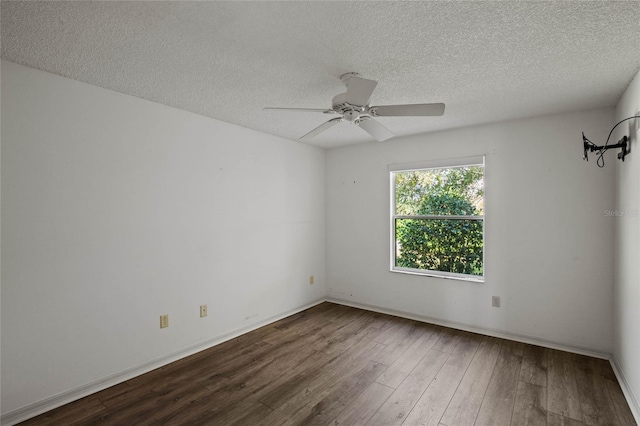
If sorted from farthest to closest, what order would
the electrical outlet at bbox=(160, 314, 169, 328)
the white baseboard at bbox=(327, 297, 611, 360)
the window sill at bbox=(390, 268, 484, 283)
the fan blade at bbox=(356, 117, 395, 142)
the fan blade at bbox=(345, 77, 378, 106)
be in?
1. the window sill at bbox=(390, 268, 484, 283)
2. the white baseboard at bbox=(327, 297, 611, 360)
3. the electrical outlet at bbox=(160, 314, 169, 328)
4. the fan blade at bbox=(356, 117, 395, 142)
5. the fan blade at bbox=(345, 77, 378, 106)

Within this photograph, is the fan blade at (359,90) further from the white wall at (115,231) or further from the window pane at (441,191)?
the window pane at (441,191)

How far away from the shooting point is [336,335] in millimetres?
3477

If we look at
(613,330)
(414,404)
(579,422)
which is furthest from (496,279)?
(414,404)

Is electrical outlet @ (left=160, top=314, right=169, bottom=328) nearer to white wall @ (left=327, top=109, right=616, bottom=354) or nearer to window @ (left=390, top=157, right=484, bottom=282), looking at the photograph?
white wall @ (left=327, top=109, right=616, bottom=354)

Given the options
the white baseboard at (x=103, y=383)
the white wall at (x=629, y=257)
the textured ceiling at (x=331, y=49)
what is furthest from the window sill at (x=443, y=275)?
the white baseboard at (x=103, y=383)

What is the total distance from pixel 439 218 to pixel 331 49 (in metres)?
2.72

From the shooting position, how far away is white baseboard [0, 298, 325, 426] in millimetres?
2066

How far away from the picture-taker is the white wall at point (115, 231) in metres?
2.09

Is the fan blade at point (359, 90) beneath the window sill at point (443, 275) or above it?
above

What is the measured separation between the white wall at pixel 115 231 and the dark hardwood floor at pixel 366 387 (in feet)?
1.20

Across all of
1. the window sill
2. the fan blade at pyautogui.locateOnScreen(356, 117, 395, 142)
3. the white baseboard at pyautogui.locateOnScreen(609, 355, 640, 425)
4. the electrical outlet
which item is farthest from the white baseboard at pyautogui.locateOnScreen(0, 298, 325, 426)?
the white baseboard at pyautogui.locateOnScreen(609, 355, 640, 425)

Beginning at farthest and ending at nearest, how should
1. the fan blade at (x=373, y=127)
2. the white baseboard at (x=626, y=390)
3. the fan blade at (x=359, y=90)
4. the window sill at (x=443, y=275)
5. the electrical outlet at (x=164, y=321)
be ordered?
1. the window sill at (x=443, y=275)
2. the electrical outlet at (x=164, y=321)
3. the fan blade at (x=373, y=127)
4. the white baseboard at (x=626, y=390)
5. the fan blade at (x=359, y=90)

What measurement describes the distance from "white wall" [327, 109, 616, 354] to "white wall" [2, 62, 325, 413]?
2045 millimetres

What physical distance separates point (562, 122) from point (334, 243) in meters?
3.10
